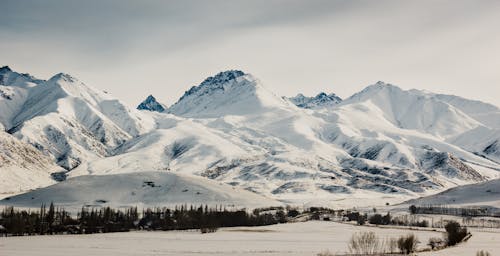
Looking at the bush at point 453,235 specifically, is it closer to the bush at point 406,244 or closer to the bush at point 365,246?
the bush at point 365,246

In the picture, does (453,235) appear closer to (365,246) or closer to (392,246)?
A: (392,246)

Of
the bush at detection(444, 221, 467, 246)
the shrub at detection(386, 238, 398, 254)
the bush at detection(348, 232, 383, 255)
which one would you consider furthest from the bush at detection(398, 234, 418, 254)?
the bush at detection(444, 221, 467, 246)

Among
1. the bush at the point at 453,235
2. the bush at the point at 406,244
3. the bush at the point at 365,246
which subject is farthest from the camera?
the bush at the point at 453,235

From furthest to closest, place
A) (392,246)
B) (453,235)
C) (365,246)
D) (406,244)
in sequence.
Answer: (453,235)
(365,246)
(392,246)
(406,244)

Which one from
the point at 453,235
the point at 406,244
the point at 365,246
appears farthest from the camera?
the point at 453,235

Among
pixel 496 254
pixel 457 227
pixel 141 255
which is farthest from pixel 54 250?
pixel 457 227

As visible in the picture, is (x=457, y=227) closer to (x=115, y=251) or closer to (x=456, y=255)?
(x=456, y=255)

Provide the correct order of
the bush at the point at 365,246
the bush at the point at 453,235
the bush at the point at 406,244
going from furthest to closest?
1. the bush at the point at 453,235
2. the bush at the point at 365,246
3. the bush at the point at 406,244

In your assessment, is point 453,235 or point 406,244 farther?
point 453,235

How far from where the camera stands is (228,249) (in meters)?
150

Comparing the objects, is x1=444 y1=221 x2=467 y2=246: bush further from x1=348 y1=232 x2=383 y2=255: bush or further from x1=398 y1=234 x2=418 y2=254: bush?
x1=398 y1=234 x2=418 y2=254: bush

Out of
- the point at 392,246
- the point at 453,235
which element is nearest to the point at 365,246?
the point at 392,246

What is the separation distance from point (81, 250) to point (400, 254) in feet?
245

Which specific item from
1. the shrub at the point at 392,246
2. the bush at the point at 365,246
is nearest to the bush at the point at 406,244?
the shrub at the point at 392,246
